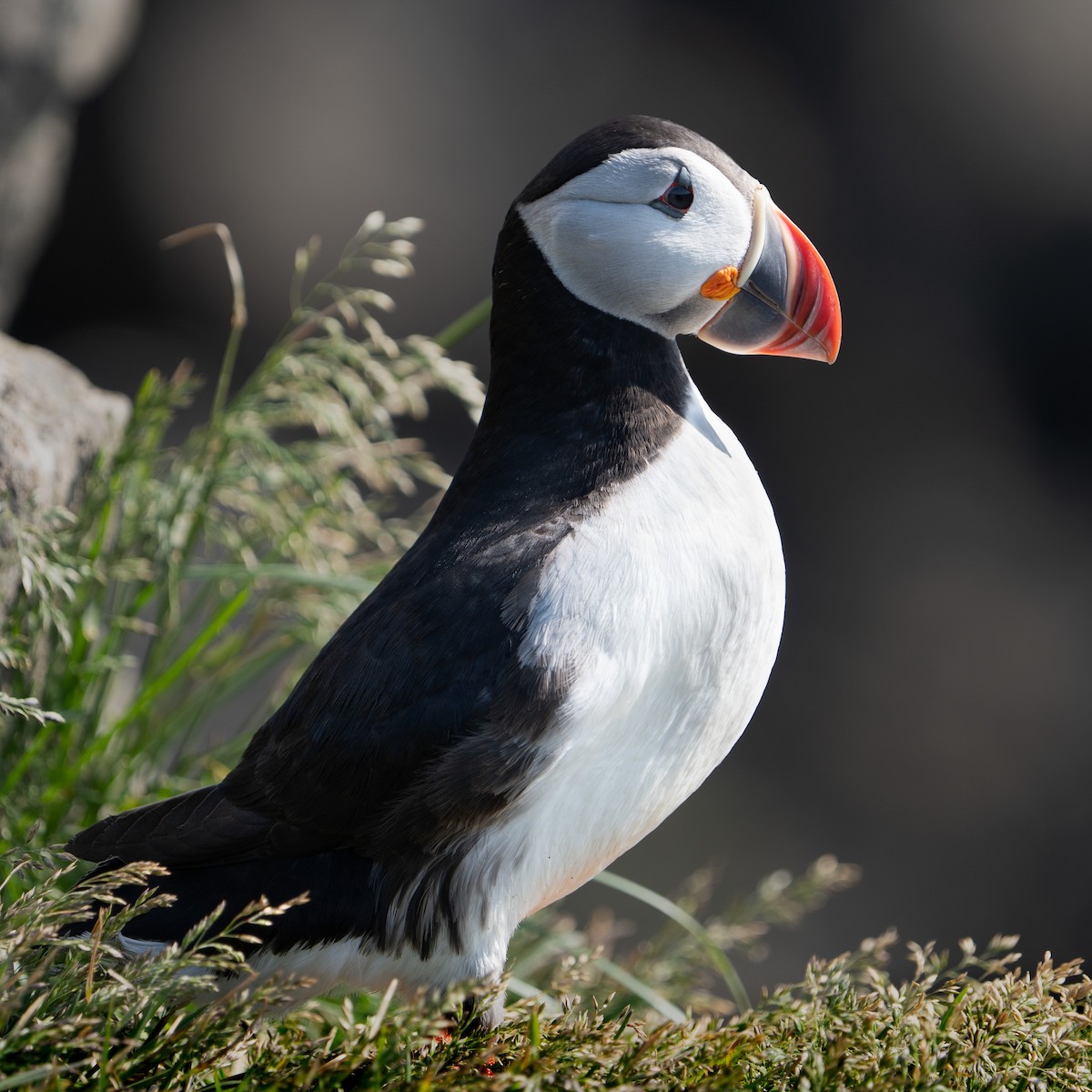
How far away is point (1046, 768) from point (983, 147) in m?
2.65

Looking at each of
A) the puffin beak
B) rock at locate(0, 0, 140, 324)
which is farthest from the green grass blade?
rock at locate(0, 0, 140, 324)

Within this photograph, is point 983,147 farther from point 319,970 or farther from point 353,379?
point 319,970

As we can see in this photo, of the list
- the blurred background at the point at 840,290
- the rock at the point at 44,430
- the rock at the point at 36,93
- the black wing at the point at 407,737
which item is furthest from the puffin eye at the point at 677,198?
the blurred background at the point at 840,290

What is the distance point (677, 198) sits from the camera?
163 centimetres

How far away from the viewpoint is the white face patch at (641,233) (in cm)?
162

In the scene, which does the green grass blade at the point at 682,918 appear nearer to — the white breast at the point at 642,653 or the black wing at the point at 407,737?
the white breast at the point at 642,653

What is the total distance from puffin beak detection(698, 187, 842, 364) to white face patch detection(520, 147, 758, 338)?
2 cm

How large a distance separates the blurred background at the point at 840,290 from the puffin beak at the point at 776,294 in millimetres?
3319

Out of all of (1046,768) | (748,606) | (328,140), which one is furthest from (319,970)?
(328,140)

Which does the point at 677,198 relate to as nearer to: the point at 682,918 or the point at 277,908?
the point at 277,908

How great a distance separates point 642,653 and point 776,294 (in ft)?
1.90

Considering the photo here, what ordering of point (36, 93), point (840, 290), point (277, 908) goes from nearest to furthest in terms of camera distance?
point (277, 908), point (36, 93), point (840, 290)

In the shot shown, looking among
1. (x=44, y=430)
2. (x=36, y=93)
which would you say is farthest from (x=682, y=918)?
(x=36, y=93)

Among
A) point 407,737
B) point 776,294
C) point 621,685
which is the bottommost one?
point 407,737
